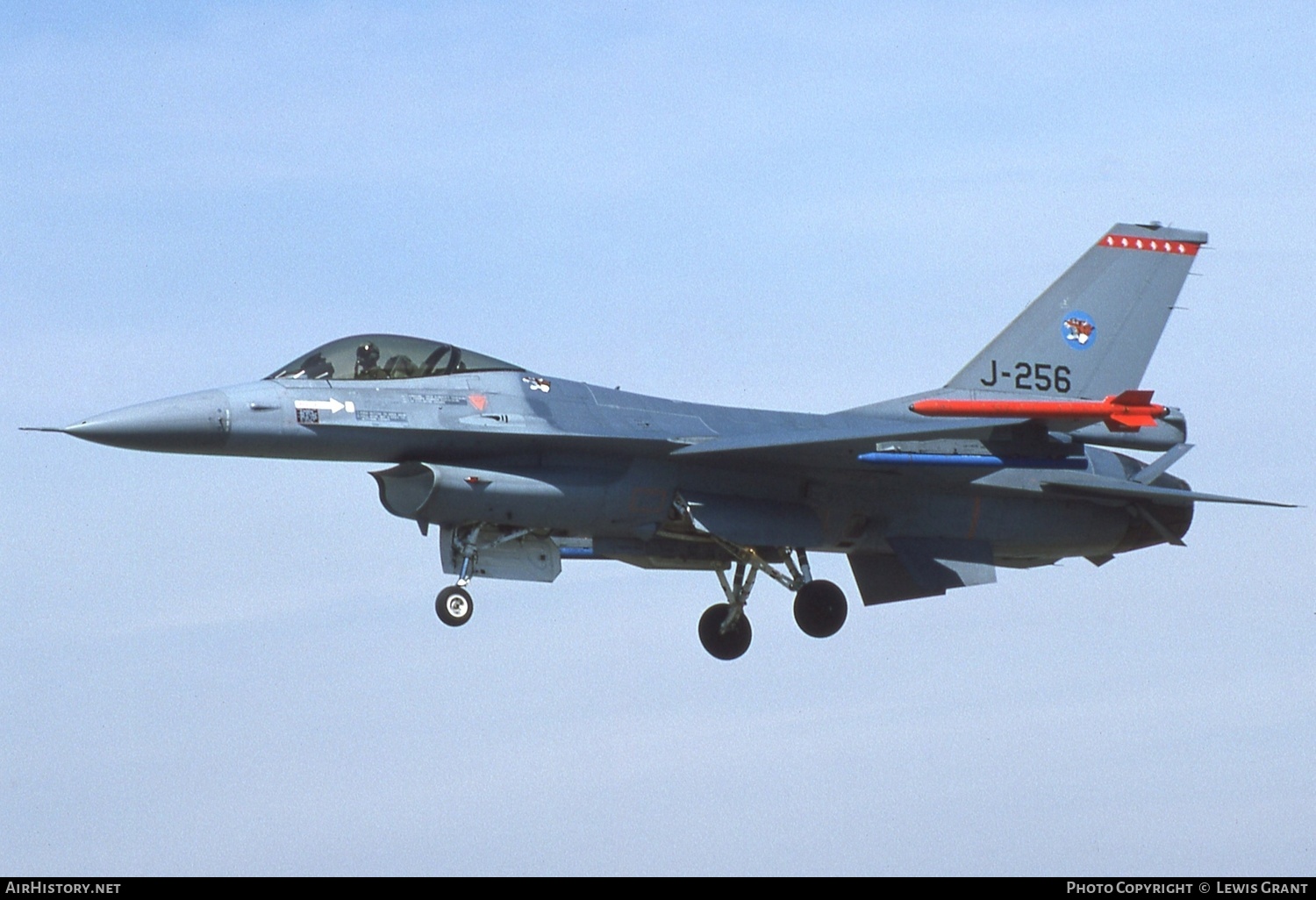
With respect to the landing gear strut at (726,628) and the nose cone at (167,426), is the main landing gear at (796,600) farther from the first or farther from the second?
the nose cone at (167,426)

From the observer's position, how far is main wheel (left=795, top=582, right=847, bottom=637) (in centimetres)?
2323

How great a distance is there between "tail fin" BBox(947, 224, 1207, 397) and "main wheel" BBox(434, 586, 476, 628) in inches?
283

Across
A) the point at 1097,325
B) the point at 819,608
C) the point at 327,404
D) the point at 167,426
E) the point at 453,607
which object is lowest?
the point at 453,607

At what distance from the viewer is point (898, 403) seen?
940 inches

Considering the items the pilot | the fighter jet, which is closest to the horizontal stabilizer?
the fighter jet

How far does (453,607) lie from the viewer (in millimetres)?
20438

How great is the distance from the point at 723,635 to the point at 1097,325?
19.5 ft

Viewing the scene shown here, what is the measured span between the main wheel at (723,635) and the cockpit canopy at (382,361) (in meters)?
4.48

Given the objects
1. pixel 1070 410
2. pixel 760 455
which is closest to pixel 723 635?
pixel 760 455

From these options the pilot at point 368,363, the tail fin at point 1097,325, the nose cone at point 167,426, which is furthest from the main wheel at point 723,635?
the nose cone at point 167,426

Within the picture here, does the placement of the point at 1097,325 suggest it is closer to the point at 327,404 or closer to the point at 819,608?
the point at 819,608

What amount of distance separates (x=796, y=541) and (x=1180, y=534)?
487cm
